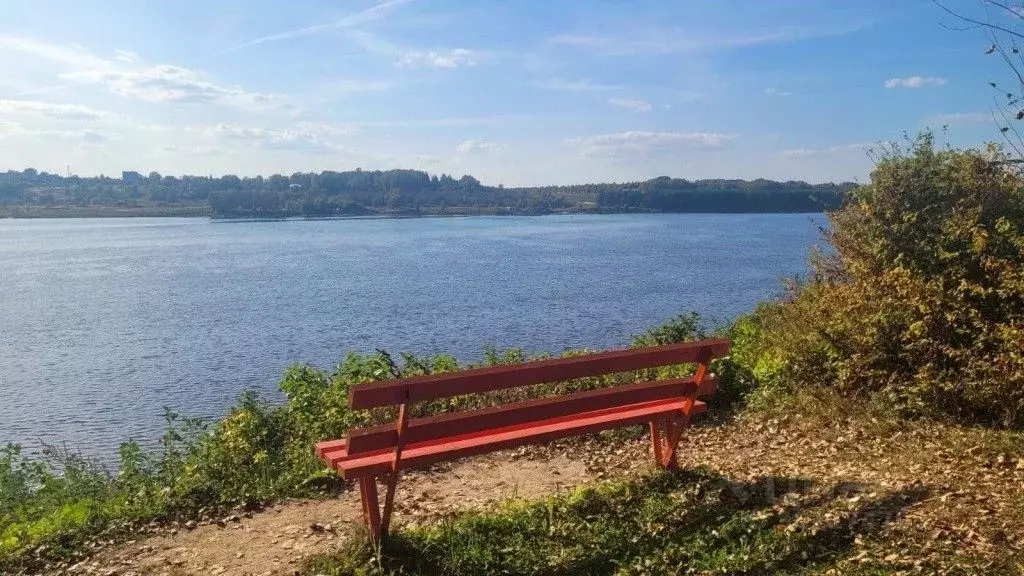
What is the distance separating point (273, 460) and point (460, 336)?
1678 cm

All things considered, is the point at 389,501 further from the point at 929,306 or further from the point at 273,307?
the point at 273,307

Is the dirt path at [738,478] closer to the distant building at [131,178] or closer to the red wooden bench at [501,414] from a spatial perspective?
the red wooden bench at [501,414]

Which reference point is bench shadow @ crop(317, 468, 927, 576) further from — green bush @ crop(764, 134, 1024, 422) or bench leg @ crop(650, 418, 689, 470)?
green bush @ crop(764, 134, 1024, 422)

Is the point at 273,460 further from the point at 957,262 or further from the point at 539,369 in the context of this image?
the point at 957,262

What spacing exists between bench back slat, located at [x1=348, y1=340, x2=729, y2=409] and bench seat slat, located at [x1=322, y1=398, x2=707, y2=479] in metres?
0.57

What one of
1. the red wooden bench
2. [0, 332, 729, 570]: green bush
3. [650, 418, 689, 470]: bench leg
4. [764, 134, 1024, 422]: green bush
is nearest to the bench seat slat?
the red wooden bench

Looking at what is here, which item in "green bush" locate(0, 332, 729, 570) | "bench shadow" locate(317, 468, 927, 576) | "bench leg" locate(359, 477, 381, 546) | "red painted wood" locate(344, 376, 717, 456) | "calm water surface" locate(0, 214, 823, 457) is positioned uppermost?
"red painted wood" locate(344, 376, 717, 456)

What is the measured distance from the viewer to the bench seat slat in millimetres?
5375

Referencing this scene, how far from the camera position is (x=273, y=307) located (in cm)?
3450

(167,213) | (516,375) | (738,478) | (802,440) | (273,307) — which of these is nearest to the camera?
(516,375)

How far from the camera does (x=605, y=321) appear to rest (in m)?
28.5

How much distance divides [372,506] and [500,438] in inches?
41.6

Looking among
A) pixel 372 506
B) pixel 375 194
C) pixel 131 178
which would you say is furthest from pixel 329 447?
pixel 131 178

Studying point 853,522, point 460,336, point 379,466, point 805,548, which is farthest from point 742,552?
point 460,336
